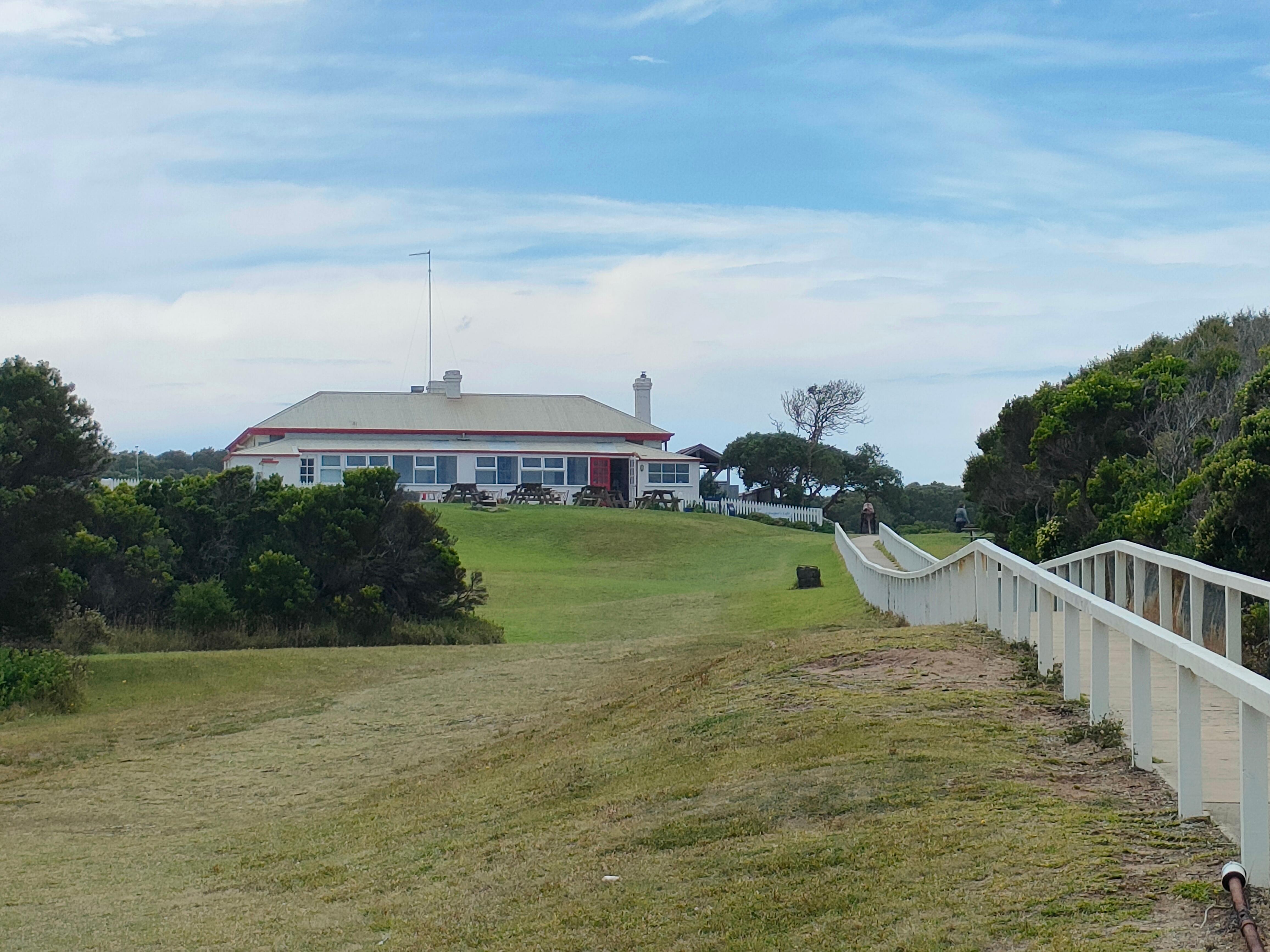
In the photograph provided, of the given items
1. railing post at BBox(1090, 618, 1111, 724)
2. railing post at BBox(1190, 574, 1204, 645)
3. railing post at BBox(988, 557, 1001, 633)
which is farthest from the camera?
railing post at BBox(988, 557, 1001, 633)

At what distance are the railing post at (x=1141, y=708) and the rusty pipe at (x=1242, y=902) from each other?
157 cm

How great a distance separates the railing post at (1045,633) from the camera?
9.13 metres

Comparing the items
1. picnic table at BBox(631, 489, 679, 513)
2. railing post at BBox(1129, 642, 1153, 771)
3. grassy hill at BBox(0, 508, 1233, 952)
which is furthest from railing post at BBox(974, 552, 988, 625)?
picnic table at BBox(631, 489, 679, 513)

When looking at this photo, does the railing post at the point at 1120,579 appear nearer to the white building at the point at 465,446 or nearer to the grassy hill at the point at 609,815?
the grassy hill at the point at 609,815

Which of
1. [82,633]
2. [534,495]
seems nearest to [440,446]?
[534,495]

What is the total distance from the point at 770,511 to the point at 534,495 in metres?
9.69

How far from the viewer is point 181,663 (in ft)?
60.2

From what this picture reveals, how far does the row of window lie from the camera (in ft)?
190

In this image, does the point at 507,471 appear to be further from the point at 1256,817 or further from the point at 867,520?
the point at 1256,817

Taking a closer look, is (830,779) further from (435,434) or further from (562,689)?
(435,434)

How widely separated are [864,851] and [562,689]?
10842 millimetres

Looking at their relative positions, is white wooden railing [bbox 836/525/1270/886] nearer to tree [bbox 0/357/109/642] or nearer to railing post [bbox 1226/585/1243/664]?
railing post [bbox 1226/585/1243/664]

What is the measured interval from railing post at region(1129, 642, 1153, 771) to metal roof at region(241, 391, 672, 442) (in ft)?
182

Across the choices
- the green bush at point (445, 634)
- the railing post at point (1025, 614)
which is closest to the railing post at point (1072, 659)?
the railing post at point (1025, 614)
